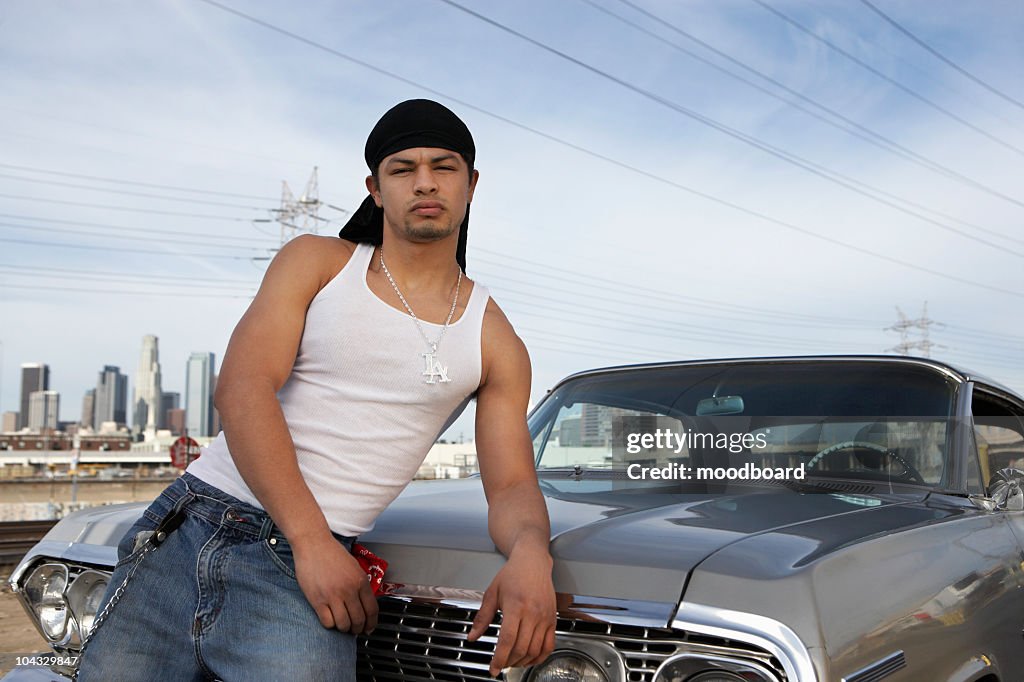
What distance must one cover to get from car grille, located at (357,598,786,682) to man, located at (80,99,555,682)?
12 cm

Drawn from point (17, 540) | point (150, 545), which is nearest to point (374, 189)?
point (150, 545)

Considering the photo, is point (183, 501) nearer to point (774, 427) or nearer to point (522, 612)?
point (522, 612)

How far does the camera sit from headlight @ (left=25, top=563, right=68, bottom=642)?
2.76 m

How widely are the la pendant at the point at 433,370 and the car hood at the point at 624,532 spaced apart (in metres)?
0.34

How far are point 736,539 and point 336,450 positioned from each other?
87 centimetres

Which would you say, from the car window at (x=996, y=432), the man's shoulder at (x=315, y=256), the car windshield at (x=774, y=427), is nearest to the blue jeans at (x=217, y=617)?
the man's shoulder at (x=315, y=256)

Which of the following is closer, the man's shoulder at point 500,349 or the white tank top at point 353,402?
the white tank top at point 353,402

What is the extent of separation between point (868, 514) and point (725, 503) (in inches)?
13.9

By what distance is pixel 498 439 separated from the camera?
2.33 meters

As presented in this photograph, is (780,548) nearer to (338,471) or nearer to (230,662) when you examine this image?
(338,471)

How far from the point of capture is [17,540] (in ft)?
38.0

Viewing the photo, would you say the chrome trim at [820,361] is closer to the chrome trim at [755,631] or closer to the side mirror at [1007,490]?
the side mirror at [1007,490]

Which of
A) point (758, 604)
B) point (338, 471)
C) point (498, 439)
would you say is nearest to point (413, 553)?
point (338, 471)

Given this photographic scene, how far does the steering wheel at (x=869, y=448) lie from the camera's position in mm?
2979
